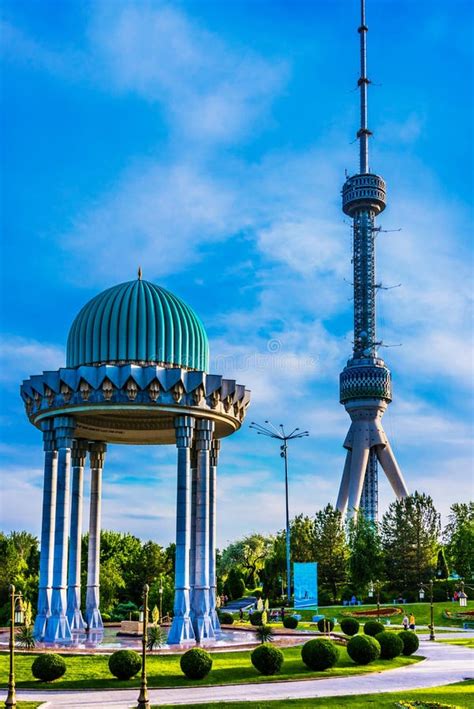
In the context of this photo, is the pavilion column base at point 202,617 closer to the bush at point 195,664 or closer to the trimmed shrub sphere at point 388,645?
the trimmed shrub sphere at point 388,645

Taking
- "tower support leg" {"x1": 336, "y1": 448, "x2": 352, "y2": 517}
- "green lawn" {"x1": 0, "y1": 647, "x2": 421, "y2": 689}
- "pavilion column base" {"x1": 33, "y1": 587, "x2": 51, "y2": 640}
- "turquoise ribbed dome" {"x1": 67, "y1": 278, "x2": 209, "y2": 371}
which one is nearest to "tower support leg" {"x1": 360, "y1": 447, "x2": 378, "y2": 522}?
"tower support leg" {"x1": 336, "y1": 448, "x2": 352, "y2": 517}

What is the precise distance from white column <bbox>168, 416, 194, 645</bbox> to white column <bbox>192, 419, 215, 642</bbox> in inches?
44.2

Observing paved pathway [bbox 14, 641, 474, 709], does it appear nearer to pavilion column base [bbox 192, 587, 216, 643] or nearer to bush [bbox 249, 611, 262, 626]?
pavilion column base [bbox 192, 587, 216, 643]

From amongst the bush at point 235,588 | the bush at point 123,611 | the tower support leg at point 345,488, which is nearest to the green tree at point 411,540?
the bush at point 235,588

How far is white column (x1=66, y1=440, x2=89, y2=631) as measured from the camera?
169 feet

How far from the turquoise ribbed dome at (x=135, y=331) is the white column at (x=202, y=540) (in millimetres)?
4186

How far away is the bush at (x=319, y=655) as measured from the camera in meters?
38.0

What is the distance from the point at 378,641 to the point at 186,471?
12.9 m

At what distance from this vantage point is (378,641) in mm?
42812

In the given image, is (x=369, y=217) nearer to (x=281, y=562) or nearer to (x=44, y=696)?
(x=281, y=562)

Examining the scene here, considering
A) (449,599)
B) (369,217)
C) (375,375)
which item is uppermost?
(369,217)

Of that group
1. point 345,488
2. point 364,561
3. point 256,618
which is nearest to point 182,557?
point 256,618

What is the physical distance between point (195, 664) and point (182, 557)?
10460 millimetres

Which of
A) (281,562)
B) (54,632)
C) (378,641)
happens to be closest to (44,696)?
(54,632)
